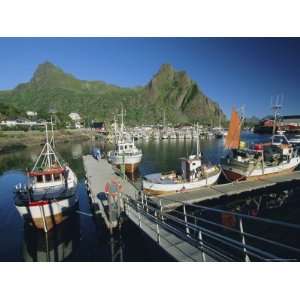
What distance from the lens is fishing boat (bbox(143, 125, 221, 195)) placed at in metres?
14.1

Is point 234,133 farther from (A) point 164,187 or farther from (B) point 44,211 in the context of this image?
(B) point 44,211

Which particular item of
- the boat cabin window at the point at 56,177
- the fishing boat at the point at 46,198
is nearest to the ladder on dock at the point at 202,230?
the fishing boat at the point at 46,198

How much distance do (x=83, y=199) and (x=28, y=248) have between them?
6.32 m

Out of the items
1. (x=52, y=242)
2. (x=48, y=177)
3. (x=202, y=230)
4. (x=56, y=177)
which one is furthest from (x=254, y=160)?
(x=52, y=242)

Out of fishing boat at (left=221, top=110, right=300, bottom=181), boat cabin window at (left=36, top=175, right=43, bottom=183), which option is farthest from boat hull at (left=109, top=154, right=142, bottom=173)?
boat cabin window at (left=36, top=175, right=43, bottom=183)

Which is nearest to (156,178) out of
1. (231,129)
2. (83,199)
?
(83,199)

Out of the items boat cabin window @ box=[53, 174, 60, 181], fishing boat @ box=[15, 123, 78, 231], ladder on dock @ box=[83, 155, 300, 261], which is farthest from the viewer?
boat cabin window @ box=[53, 174, 60, 181]

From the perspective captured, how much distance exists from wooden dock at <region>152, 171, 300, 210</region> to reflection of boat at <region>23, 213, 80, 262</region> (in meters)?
4.68

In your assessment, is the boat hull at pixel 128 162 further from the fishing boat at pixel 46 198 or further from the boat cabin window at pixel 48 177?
the boat cabin window at pixel 48 177

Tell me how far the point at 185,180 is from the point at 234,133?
9.16m

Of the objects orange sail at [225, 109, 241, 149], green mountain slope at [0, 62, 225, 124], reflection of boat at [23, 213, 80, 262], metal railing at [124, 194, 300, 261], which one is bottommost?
reflection of boat at [23, 213, 80, 262]

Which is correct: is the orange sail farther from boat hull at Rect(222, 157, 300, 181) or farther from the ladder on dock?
the ladder on dock

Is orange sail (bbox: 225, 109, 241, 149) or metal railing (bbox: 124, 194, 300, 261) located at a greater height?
orange sail (bbox: 225, 109, 241, 149)

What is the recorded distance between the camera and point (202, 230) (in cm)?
540
